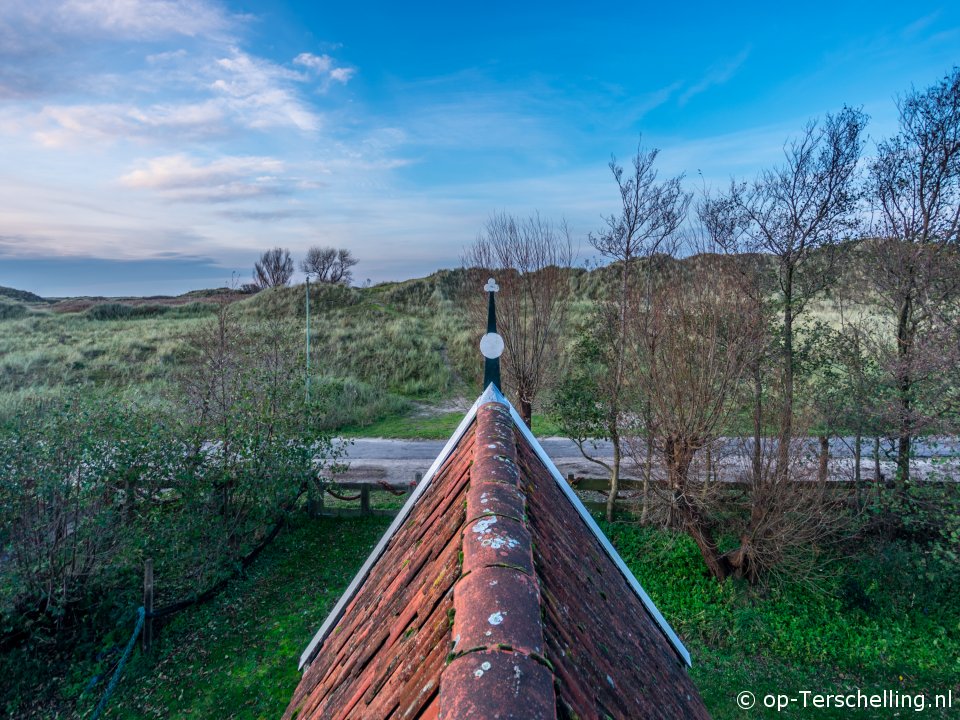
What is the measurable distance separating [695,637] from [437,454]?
8.96m

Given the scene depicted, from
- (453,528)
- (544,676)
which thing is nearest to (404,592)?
(453,528)

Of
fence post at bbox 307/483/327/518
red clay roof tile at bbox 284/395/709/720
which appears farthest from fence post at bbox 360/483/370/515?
red clay roof tile at bbox 284/395/709/720

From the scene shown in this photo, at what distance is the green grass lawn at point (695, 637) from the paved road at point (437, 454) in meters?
2.28

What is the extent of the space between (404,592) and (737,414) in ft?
30.7

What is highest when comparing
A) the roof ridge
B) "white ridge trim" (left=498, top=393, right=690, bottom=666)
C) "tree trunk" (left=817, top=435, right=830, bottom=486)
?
the roof ridge

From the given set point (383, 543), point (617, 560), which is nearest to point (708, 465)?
point (617, 560)

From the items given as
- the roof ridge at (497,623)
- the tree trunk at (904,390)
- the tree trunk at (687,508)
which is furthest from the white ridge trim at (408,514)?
the tree trunk at (904,390)

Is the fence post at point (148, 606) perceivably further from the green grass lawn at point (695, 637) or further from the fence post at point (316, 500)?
the fence post at point (316, 500)

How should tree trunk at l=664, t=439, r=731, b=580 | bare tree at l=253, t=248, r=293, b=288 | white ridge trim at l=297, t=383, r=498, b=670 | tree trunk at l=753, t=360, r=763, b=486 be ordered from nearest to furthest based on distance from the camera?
white ridge trim at l=297, t=383, r=498, b=670, tree trunk at l=753, t=360, r=763, b=486, tree trunk at l=664, t=439, r=731, b=580, bare tree at l=253, t=248, r=293, b=288

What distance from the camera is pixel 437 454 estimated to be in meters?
16.0

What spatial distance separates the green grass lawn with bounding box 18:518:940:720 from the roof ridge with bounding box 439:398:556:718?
22.2 feet

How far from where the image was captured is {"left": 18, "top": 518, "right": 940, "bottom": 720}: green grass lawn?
7.08 m

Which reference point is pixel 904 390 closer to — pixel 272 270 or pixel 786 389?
pixel 786 389

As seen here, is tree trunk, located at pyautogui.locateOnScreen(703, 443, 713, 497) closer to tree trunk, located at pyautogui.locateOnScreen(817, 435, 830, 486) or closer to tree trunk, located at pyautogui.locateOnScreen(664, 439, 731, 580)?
tree trunk, located at pyautogui.locateOnScreen(664, 439, 731, 580)
